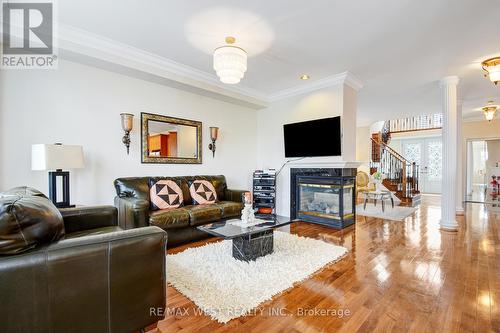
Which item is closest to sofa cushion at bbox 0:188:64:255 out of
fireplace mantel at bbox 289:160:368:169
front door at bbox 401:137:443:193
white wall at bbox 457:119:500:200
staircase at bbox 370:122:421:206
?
fireplace mantel at bbox 289:160:368:169

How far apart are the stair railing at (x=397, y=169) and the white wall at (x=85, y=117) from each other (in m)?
6.73

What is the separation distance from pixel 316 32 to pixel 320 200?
293cm

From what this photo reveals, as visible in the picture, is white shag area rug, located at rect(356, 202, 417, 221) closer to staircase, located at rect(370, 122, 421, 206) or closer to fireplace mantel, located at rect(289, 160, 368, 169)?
staircase, located at rect(370, 122, 421, 206)

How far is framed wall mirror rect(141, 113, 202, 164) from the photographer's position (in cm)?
389

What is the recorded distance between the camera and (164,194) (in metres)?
3.58

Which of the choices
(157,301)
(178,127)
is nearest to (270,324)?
(157,301)

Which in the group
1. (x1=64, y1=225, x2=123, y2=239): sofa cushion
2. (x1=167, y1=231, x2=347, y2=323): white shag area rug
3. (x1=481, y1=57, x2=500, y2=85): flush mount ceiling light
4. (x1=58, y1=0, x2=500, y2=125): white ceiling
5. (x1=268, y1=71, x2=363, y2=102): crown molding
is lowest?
(x1=167, y1=231, x2=347, y2=323): white shag area rug

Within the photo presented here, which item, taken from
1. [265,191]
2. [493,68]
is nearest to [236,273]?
[265,191]

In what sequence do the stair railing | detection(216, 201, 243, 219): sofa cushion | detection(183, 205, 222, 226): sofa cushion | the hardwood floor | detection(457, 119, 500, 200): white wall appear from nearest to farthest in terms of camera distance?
the hardwood floor, detection(183, 205, 222, 226): sofa cushion, detection(216, 201, 243, 219): sofa cushion, detection(457, 119, 500, 200): white wall, the stair railing

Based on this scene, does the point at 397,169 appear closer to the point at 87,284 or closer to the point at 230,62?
the point at 230,62

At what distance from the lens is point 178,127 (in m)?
4.30

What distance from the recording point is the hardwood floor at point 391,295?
65.9 inches

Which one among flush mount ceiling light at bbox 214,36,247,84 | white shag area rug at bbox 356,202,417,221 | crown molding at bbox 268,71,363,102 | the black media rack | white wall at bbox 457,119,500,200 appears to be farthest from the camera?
white wall at bbox 457,119,500,200

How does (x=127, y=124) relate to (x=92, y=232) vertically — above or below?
above
